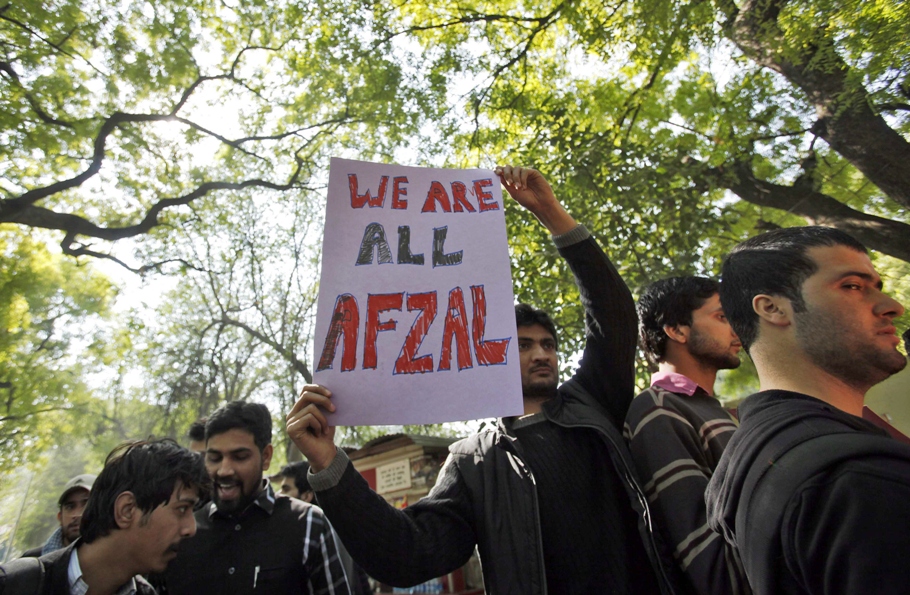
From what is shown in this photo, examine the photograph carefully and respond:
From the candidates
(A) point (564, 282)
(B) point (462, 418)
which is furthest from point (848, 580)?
(A) point (564, 282)

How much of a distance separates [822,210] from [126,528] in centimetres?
624

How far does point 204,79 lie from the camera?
30.6 feet

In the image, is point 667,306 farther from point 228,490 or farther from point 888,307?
point 228,490

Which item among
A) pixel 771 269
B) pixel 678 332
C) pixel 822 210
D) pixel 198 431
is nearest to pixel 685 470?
pixel 771 269

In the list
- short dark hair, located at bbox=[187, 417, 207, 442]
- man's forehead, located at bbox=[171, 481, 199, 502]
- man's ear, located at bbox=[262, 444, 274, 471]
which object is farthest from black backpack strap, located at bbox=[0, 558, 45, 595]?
short dark hair, located at bbox=[187, 417, 207, 442]

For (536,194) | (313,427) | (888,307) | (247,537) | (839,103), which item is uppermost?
(839,103)

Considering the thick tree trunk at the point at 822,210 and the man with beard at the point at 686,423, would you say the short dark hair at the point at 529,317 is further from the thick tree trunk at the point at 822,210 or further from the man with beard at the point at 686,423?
the thick tree trunk at the point at 822,210

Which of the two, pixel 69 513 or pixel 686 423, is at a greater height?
pixel 686 423

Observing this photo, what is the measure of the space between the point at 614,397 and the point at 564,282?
155 inches

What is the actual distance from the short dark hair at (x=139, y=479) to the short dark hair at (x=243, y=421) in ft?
1.99

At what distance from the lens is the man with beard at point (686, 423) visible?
50.1 inches

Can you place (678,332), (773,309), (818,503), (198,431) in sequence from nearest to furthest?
(818,503) < (773,309) < (678,332) < (198,431)

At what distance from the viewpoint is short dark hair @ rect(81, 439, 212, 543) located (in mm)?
1784

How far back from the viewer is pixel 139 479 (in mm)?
1887
